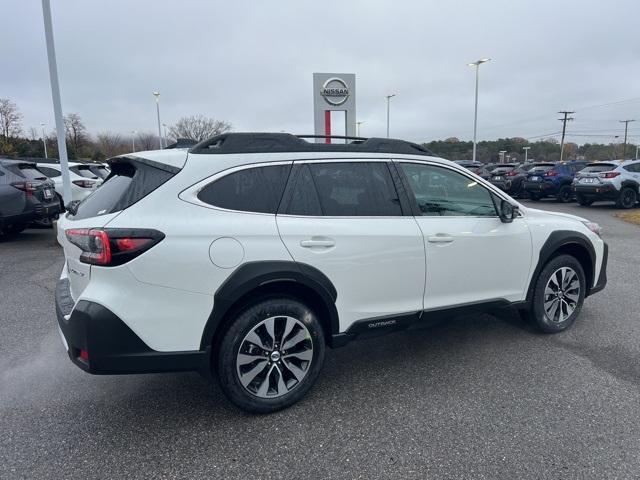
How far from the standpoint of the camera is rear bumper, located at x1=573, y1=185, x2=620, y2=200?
1490 centimetres

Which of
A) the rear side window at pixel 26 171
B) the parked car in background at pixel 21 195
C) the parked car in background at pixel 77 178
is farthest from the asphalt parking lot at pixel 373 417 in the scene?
the parked car in background at pixel 77 178

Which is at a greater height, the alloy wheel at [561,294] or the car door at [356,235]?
the car door at [356,235]

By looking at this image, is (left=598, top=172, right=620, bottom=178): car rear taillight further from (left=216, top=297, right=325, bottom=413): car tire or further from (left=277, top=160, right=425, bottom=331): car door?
(left=216, top=297, right=325, bottom=413): car tire

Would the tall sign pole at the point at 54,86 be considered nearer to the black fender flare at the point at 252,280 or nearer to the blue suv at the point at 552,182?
the black fender flare at the point at 252,280

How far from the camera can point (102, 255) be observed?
Answer: 2.51 m

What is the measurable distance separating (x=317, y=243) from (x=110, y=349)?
1.36 m

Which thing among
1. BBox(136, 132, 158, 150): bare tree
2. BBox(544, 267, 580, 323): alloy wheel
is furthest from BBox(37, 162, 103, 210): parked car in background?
BBox(136, 132, 158, 150): bare tree

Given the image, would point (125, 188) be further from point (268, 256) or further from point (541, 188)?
point (541, 188)

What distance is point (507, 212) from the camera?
3.80m

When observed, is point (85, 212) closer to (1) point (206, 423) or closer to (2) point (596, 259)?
(1) point (206, 423)

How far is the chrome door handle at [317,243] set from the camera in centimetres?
290

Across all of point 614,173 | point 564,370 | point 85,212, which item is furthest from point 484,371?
point 614,173

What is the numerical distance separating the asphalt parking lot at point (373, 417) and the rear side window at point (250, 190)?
1.38 meters

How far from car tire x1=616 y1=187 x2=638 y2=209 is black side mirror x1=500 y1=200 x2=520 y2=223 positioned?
46.0 ft
